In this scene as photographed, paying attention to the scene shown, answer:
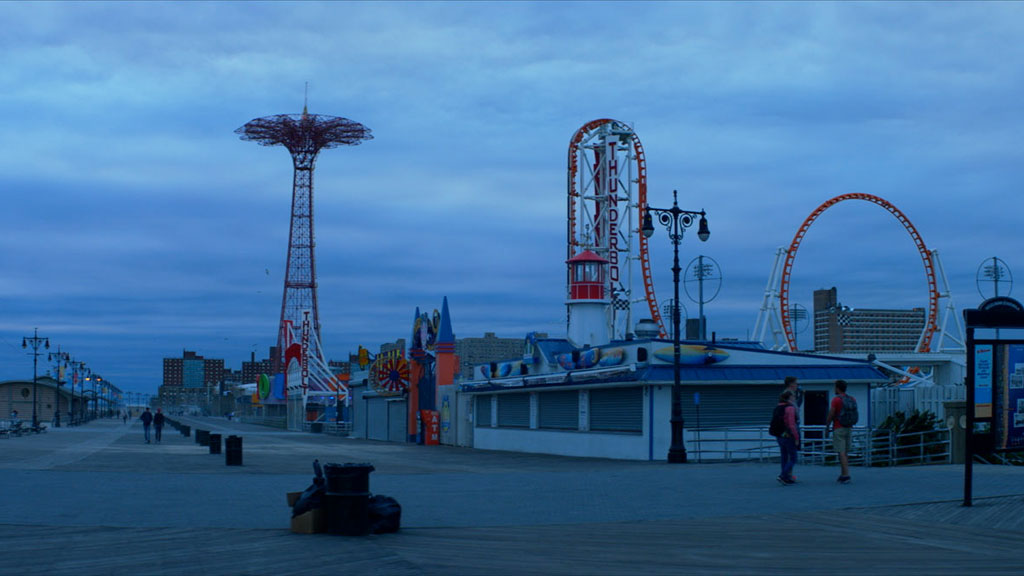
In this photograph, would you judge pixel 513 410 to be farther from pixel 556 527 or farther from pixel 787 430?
pixel 556 527

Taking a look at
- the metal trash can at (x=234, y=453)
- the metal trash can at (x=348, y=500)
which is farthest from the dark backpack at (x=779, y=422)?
the metal trash can at (x=234, y=453)

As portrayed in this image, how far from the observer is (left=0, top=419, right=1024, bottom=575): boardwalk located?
1054 cm

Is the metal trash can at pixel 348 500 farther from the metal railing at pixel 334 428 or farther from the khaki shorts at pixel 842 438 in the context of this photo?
the metal railing at pixel 334 428

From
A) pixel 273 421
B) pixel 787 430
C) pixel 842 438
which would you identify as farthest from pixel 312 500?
pixel 273 421

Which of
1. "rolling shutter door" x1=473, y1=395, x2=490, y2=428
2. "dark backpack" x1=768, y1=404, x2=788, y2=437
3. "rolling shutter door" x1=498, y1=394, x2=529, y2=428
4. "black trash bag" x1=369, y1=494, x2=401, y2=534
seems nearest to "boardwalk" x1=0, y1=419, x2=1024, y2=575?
"black trash bag" x1=369, y1=494, x2=401, y2=534

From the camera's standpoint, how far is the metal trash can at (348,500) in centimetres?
1259

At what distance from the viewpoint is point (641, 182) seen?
221 feet

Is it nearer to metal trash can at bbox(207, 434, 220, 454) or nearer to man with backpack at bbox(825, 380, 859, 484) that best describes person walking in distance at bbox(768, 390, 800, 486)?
man with backpack at bbox(825, 380, 859, 484)

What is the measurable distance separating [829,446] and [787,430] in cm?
1231

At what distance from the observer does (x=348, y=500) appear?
12594 mm

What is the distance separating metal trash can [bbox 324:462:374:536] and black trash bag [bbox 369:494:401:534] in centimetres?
9

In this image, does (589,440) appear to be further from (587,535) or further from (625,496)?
(587,535)

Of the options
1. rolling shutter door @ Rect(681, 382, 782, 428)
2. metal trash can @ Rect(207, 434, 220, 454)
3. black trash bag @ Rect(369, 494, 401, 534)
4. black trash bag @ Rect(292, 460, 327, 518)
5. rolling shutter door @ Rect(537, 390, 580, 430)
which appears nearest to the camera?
black trash bag @ Rect(369, 494, 401, 534)

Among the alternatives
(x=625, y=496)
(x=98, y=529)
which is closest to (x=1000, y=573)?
(x=625, y=496)
